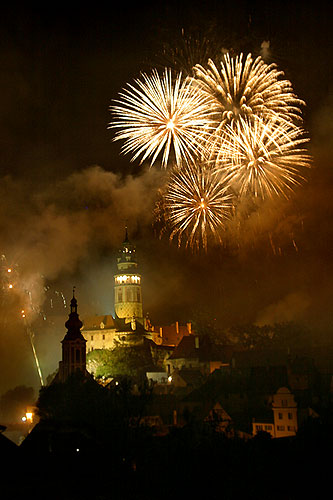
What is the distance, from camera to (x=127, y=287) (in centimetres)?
10356

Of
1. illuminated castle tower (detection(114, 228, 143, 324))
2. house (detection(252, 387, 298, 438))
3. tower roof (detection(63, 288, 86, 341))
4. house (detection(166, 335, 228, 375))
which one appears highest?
illuminated castle tower (detection(114, 228, 143, 324))

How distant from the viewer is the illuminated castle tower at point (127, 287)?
10231 cm

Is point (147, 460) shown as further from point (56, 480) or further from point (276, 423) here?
point (276, 423)

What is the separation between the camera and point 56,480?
23.5m

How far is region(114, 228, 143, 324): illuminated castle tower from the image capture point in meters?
102

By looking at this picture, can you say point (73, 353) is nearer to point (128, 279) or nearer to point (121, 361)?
point (121, 361)

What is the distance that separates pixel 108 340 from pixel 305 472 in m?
72.5

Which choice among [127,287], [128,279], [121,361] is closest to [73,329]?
[121,361]

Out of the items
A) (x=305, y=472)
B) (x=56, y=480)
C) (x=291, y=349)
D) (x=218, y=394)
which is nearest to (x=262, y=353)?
(x=291, y=349)

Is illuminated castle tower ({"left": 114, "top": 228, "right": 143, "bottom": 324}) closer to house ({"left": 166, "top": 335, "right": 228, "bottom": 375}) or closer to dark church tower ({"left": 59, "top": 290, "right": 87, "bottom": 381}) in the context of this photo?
house ({"left": 166, "top": 335, "right": 228, "bottom": 375})

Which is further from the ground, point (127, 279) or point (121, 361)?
point (127, 279)

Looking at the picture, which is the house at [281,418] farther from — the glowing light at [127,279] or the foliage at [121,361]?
the glowing light at [127,279]

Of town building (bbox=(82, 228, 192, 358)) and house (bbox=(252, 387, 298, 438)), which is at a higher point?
town building (bbox=(82, 228, 192, 358))

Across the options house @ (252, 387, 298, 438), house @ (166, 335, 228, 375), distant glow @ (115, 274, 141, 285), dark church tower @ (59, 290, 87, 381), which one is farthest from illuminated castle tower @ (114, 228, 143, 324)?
house @ (252, 387, 298, 438)
